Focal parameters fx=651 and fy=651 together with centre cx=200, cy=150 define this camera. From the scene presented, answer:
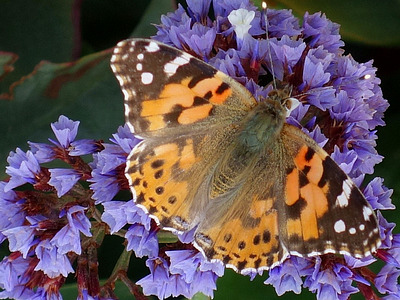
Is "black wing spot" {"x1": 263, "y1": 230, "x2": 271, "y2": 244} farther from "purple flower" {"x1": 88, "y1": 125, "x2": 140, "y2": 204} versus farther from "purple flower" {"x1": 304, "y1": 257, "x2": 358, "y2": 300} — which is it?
"purple flower" {"x1": 88, "y1": 125, "x2": 140, "y2": 204}

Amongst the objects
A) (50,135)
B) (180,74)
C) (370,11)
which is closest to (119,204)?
(180,74)

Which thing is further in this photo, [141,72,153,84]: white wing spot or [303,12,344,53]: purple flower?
[303,12,344,53]: purple flower

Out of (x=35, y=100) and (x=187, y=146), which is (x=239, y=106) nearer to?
(x=187, y=146)

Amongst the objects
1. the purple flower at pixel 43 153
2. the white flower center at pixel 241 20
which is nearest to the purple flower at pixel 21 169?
the purple flower at pixel 43 153

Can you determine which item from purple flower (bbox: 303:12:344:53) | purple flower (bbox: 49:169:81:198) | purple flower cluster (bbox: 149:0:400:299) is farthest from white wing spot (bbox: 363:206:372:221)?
purple flower (bbox: 49:169:81:198)

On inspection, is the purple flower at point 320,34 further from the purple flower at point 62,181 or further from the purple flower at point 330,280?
the purple flower at point 62,181
